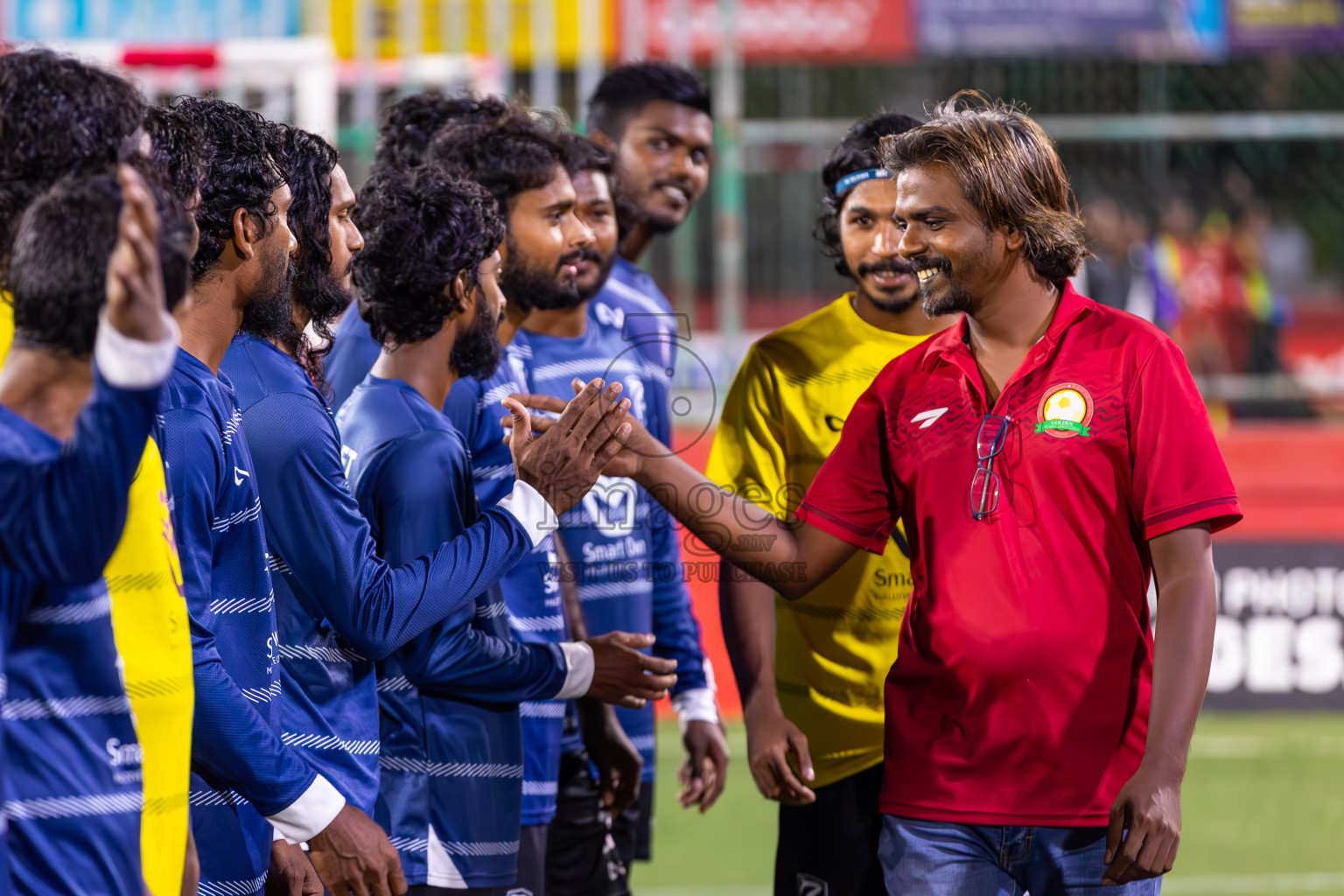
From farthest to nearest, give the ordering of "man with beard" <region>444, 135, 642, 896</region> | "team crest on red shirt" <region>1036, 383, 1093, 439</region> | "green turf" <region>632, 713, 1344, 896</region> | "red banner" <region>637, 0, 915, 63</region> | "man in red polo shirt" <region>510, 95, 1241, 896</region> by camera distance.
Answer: "red banner" <region>637, 0, 915, 63</region> < "green turf" <region>632, 713, 1344, 896</region> < "man with beard" <region>444, 135, 642, 896</region> < "team crest on red shirt" <region>1036, 383, 1093, 439</region> < "man in red polo shirt" <region>510, 95, 1241, 896</region>

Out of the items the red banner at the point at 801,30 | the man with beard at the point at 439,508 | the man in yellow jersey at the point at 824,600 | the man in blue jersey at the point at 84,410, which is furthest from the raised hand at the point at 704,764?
the red banner at the point at 801,30

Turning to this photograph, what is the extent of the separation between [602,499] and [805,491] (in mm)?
Answer: 613

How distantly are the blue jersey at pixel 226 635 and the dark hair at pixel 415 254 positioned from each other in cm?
53

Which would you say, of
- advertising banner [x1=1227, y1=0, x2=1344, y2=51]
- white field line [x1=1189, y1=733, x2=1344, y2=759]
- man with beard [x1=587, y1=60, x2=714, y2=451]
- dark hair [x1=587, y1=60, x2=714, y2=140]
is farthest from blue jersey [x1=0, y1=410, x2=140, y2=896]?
advertising banner [x1=1227, y1=0, x2=1344, y2=51]

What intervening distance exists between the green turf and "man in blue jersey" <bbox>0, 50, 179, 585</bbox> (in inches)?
156

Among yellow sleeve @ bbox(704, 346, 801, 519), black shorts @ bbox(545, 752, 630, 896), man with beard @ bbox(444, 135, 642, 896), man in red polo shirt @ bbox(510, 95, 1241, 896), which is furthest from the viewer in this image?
black shorts @ bbox(545, 752, 630, 896)

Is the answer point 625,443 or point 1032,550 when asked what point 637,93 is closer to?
point 625,443

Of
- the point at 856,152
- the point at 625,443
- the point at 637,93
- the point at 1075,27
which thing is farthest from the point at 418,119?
the point at 1075,27

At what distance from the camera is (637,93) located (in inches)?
197

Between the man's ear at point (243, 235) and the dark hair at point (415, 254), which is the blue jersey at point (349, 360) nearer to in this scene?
the dark hair at point (415, 254)

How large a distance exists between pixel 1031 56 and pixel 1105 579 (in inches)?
410

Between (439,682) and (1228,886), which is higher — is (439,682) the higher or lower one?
the higher one

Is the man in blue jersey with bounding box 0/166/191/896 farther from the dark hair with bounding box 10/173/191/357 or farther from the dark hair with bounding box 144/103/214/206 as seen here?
the dark hair with bounding box 144/103/214/206

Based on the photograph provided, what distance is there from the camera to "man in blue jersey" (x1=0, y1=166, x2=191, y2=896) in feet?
5.61
